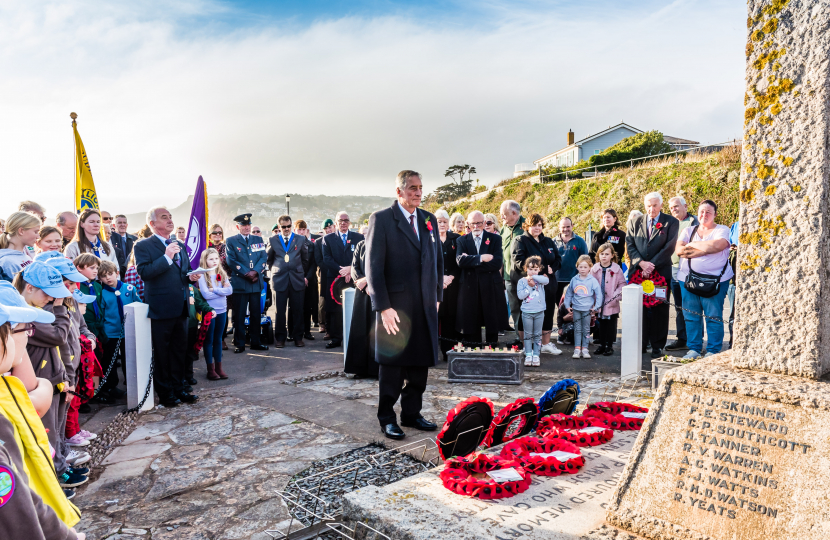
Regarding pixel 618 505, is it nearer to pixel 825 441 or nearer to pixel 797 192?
pixel 825 441

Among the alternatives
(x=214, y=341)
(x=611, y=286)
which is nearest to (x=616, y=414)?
(x=611, y=286)

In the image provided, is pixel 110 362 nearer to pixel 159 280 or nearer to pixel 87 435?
pixel 159 280

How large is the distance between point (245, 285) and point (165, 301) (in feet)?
10.1

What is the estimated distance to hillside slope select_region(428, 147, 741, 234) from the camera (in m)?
20.4

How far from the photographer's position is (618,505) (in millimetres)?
2447

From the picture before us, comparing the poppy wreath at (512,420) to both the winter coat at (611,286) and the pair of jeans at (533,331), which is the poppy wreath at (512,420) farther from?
the winter coat at (611,286)

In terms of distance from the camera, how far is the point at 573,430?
360cm

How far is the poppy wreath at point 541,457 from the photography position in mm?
3014

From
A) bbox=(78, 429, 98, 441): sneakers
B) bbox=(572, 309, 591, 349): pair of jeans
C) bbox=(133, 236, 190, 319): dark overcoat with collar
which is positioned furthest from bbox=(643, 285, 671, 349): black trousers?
bbox=(78, 429, 98, 441): sneakers

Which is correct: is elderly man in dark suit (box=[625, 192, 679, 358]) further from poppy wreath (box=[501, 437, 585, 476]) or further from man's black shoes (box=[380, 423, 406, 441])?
poppy wreath (box=[501, 437, 585, 476])

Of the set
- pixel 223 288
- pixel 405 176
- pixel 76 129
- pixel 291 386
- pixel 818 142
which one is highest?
pixel 76 129

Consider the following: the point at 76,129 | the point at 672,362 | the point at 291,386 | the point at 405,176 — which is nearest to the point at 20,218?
the point at 291,386

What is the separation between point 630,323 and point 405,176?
3.19 meters

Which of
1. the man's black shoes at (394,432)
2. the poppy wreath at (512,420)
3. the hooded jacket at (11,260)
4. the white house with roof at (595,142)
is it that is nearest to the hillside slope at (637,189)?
the white house with roof at (595,142)
